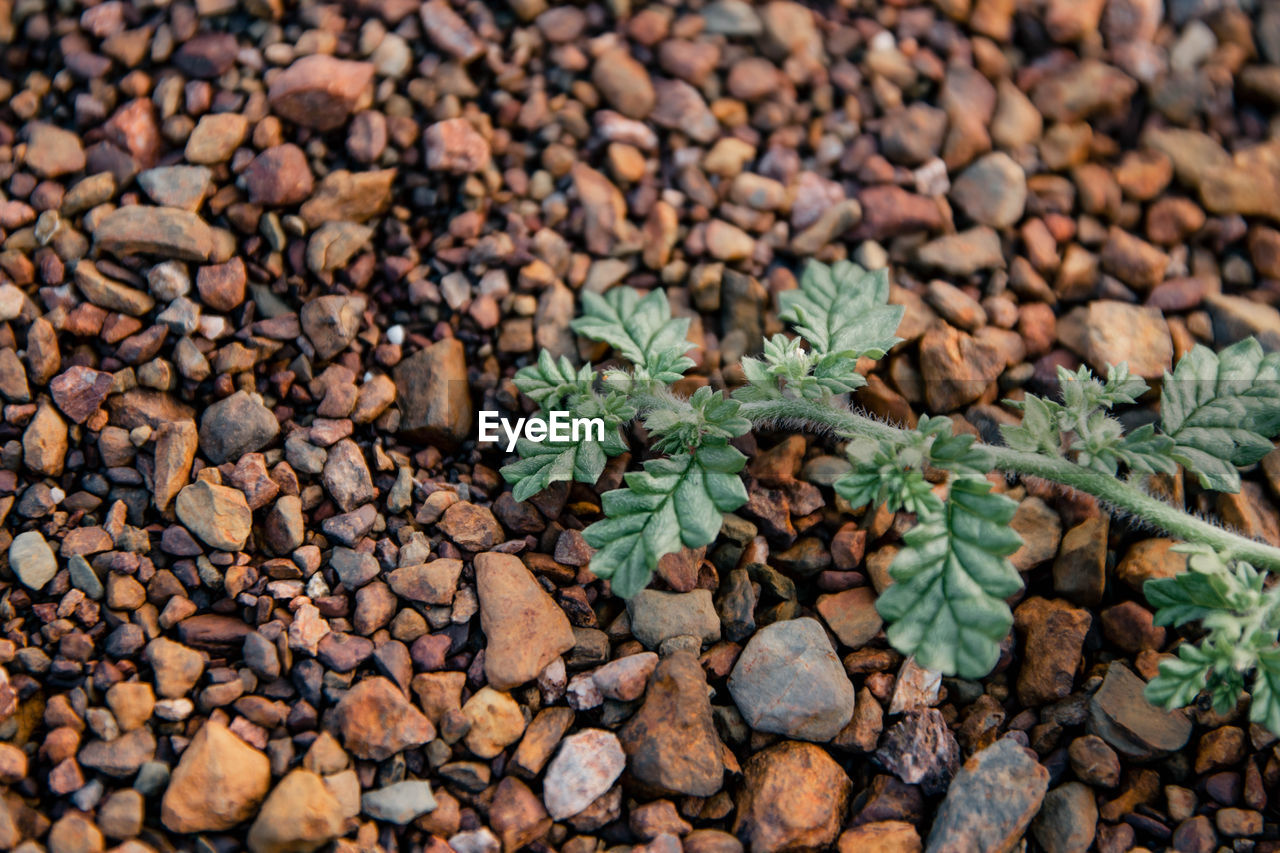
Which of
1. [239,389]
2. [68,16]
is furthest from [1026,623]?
[68,16]

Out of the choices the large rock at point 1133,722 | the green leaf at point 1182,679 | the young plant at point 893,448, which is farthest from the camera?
the large rock at point 1133,722

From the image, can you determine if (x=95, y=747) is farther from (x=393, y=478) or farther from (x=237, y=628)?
(x=393, y=478)

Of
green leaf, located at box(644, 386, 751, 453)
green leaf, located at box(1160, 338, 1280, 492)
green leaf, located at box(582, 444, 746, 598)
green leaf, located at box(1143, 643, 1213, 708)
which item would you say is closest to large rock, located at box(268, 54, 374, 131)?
green leaf, located at box(644, 386, 751, 453)

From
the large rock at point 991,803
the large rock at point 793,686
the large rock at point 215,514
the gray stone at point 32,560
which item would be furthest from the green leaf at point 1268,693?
the gray stone at point 32,560

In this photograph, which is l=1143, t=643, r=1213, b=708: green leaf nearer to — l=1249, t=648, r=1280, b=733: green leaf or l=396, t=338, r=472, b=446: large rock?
l=1249, t=648, r=1280, b=733: green leaf

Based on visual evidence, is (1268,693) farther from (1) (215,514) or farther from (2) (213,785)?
(1) (215,514)

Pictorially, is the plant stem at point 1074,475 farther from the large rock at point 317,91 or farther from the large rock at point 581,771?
the large rock at point 317,91

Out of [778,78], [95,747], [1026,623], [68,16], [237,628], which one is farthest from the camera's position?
[778,78]
